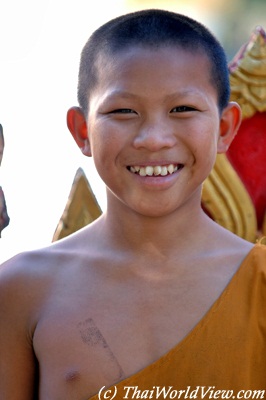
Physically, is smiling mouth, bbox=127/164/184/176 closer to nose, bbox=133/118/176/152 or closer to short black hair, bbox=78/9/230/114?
nose, bbox=133/118/176/152

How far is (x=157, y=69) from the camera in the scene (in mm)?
2061

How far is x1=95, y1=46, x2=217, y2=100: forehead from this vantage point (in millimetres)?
2057

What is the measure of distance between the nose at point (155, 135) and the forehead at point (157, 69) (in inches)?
3.4

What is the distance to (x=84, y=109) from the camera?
89.3 inches

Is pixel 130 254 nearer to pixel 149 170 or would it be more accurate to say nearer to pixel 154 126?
pixel 149 170

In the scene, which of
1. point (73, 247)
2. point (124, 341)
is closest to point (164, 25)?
point (73, 247)

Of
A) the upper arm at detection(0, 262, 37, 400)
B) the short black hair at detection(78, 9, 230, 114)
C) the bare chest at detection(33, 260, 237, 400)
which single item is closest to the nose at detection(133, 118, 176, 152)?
the short black hair at detection(78, 9, 230, 114)

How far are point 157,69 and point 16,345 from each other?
31.8 inches

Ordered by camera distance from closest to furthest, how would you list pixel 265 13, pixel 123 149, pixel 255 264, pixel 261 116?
pixel 123 149 < pixel 255 264 < pixel 261 116 < pixel 265 13

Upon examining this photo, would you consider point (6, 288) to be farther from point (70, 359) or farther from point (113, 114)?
point (113, 114)

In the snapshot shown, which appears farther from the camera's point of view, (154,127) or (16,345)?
(16,345)

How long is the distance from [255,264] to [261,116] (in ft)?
2.14

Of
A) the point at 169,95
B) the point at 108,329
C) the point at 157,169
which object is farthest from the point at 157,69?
the point at 108,329

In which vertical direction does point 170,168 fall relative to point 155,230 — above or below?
above
